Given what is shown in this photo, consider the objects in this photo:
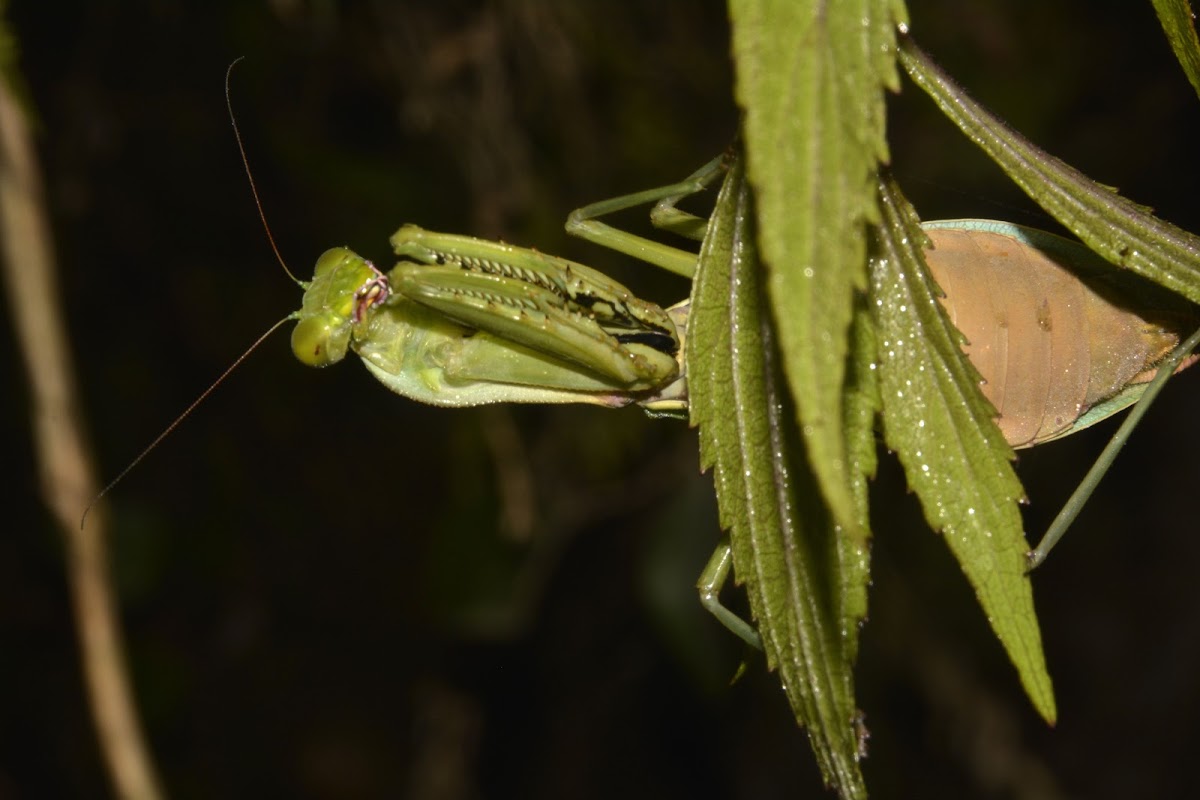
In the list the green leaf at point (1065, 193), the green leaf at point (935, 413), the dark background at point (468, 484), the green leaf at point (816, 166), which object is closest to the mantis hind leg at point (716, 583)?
the green leaf at point (935, 413)

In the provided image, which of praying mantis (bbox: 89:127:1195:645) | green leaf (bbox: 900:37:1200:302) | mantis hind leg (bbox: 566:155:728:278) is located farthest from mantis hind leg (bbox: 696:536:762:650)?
green leaf (bbox: 900:37:1200:302)

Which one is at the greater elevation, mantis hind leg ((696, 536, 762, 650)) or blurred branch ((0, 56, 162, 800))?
blurred branch ((0, 56, 162, 800))

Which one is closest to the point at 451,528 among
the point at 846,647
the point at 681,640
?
the point at 681,640

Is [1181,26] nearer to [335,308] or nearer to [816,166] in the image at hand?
[816,166]

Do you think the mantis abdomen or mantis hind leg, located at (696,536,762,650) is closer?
the mantis abdomen

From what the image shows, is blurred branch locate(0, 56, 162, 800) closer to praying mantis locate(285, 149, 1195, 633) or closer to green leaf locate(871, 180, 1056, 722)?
praying mantis locate(285, 149, 1195, 633)

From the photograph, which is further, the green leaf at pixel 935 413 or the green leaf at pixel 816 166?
the green leaf at pixel 935 413

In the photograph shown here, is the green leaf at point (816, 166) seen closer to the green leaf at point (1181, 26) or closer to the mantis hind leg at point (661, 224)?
the green leaf at point (1181, 26)

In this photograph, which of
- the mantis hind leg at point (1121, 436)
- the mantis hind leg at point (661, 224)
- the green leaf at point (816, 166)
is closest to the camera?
the green leaf at point (816, 166)
